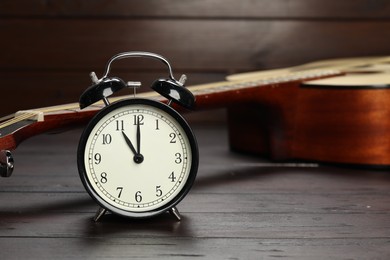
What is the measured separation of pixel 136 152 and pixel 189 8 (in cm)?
157

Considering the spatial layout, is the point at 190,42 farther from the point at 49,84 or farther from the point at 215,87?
the point at 215,87

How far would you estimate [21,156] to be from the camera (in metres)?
2.13

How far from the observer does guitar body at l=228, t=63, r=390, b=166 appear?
188 centimetres

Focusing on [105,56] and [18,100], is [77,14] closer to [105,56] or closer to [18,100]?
[105,56]

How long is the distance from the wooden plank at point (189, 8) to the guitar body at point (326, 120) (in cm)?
76

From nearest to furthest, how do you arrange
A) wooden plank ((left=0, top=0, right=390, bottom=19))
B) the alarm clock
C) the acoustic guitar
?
the alarm clock < the acoustic guitar < wooden plank ((left=0, top=0, right=390, bottom=19))

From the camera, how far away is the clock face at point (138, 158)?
1.31m

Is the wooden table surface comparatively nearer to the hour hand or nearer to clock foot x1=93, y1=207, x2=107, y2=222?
clock foot x1=93, y1=207, x2=107, y2=222

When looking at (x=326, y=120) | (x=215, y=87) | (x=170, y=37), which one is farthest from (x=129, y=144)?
(x=170, y=37)

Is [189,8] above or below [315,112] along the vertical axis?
above

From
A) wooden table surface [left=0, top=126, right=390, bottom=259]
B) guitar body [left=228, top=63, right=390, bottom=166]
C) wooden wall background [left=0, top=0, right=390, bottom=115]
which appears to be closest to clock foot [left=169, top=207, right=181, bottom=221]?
wooden table surface [left=0, top=126, right=390, bottom=259]

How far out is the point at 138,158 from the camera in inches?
52.3

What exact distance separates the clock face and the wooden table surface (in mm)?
48

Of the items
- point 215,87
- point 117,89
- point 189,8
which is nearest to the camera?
point 117,89
